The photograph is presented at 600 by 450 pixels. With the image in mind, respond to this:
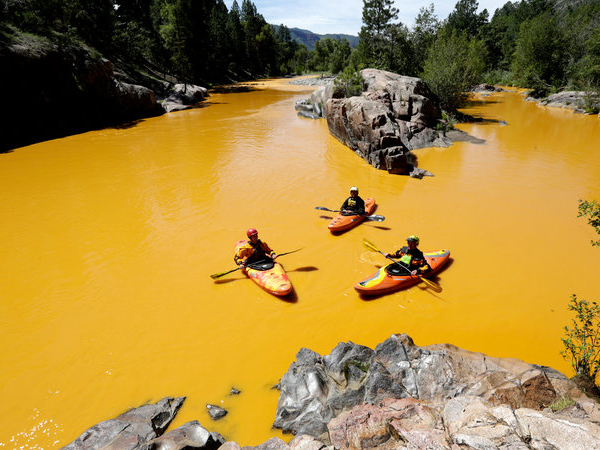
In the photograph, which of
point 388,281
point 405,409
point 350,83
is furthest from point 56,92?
point 405,409

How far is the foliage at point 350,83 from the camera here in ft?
68.4

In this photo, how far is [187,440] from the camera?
3.86m

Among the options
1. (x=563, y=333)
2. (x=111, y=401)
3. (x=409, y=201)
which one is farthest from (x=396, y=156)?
(x=111, y=401)

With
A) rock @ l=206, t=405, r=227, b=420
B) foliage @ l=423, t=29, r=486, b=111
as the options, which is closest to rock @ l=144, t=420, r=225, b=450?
rock @ l=206, t=405, r=227, b=420

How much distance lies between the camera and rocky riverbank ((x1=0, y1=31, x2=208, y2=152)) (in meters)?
20.2

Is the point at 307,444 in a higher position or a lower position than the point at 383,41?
lower

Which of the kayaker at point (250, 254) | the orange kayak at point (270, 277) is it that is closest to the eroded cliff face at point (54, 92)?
the kayaker at point (250, 254)

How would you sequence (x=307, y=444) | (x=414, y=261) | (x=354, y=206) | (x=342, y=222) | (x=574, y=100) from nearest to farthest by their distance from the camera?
1. (x=307, y=444)
2. (x=414, y=261)
3. (x=342, y=222)
4. (x=354, y=206)
5. (x=574, y=100)

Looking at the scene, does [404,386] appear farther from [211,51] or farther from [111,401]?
[211,51]

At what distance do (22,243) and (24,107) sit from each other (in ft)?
54.4

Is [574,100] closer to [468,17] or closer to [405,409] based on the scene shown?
[405,409]

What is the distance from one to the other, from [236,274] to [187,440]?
4.68 meters

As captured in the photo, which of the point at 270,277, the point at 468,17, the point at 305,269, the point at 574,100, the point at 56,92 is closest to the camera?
the point at 270,277

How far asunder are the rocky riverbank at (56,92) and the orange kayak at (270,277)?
20524mm
